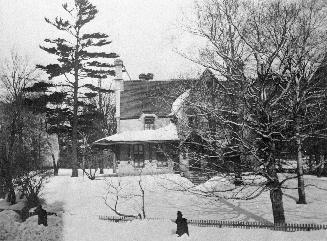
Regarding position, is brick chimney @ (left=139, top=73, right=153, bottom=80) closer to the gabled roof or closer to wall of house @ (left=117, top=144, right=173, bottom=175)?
the gabled roof

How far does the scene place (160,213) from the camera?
1694 centimetres

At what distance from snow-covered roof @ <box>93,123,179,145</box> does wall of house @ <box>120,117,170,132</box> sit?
5.48 feet

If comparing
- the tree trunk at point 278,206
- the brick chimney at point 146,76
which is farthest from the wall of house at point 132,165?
the tree trunk at point 278,206

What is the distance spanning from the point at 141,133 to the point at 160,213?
14.8 meters

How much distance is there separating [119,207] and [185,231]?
7.50 metres

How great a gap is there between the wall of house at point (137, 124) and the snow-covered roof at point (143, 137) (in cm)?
167

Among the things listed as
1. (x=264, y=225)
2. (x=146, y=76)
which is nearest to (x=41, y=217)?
(x=264, y=225)

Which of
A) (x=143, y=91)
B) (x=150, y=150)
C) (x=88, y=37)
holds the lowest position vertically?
(x=150, y=150)

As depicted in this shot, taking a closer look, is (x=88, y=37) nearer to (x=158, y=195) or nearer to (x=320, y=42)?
(x=158, y=195)

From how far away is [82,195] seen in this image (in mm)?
22281

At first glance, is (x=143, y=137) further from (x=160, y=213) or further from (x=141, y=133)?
(x=160, y=213)

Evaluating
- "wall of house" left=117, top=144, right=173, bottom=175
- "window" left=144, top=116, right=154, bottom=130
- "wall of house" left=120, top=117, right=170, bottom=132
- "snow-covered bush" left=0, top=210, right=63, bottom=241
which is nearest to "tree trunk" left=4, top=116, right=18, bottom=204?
"snow-covered bush" left=0, top=210, right=63, bottom=241

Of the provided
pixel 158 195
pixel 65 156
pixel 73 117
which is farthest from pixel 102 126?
pixel 158 195

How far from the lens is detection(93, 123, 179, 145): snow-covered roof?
28.8 metres
